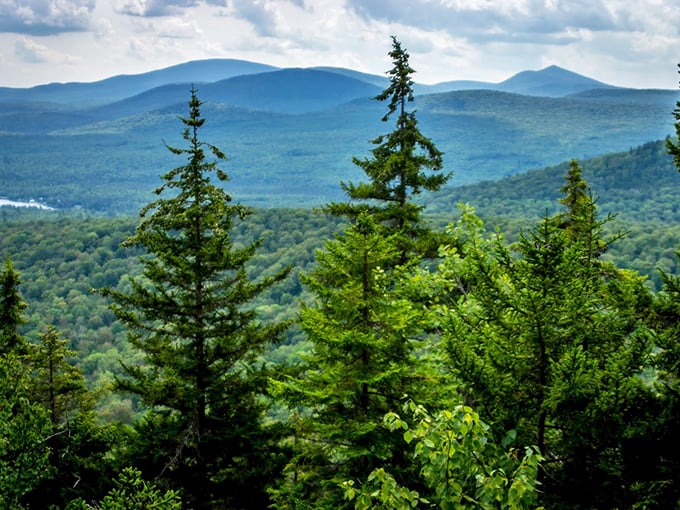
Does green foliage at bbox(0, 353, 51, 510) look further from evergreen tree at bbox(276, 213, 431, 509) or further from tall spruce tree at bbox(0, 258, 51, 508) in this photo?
evergreen tree at bbox(276, 213, 431, 509)

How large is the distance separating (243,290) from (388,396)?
16.7ft

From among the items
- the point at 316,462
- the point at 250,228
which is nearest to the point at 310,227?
the point at 250,228

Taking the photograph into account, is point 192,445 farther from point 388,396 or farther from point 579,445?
point 579,445

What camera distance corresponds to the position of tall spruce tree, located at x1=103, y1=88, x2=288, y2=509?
11227mm

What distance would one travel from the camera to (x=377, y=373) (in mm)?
7039

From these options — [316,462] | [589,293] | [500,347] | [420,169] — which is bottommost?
[316,462]

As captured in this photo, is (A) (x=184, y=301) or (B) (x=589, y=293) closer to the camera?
(B) (x=589, y=293)

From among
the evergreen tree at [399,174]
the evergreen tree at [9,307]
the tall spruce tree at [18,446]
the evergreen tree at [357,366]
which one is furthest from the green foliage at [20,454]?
Answer: the evergreen tree at [399,174]

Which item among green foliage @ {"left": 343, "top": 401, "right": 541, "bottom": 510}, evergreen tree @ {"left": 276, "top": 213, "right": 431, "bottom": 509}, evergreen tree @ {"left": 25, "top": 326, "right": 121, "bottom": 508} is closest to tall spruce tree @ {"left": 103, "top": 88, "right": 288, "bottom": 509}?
evergreen tree @ {"left": 25, "top": 326, "right": 121, "bottom": 508}

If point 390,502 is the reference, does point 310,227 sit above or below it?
below

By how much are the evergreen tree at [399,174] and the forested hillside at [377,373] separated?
6 centimetres

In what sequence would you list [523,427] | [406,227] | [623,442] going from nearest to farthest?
[623,442] → [523,427] → [406,227]

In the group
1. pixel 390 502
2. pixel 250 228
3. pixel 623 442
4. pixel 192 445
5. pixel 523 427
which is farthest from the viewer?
pixel 250 228

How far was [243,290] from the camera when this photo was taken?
1168 centimetres
